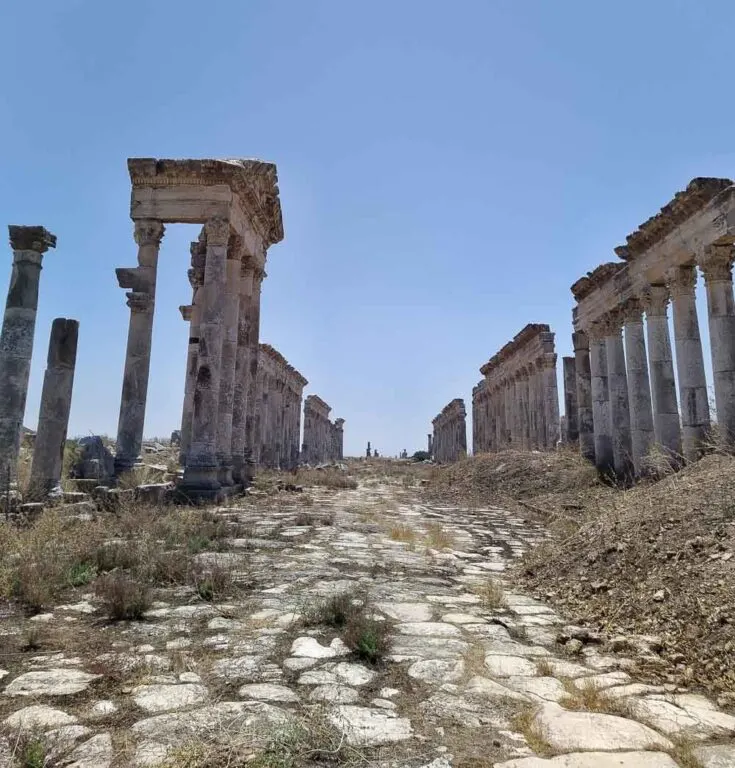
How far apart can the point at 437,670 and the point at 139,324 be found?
13787 millimetres

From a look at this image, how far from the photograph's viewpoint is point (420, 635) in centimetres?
418

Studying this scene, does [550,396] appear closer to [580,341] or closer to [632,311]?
[580,341]

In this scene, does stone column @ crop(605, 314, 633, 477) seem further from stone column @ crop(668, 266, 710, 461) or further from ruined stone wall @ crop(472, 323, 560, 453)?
ruined stone wall @ crop(472, 323, 560, 453)

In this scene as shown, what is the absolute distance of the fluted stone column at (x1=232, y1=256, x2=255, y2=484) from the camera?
15.9 metres

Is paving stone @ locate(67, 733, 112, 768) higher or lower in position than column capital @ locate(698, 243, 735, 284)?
lower

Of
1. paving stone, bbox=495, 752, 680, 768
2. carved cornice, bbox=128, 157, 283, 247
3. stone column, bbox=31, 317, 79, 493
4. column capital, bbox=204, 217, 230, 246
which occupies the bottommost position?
paving stone, bbox=495, 752, 680, 768

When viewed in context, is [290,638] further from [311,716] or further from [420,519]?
[420,519]

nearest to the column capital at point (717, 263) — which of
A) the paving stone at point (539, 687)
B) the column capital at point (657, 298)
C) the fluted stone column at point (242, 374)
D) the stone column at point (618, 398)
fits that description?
the column capital at point (657, 298)

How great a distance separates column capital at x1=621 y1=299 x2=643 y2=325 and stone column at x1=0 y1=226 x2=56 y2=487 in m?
15.2

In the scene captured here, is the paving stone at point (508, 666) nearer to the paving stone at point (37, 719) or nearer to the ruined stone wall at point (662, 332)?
the paving stone at point (37, 719)

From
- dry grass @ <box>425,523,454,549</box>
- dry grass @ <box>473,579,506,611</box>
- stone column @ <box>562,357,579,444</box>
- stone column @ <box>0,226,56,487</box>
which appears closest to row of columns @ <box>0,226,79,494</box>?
stone column @ <box>0,226,56,487</box>

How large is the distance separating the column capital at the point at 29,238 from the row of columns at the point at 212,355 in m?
2.92

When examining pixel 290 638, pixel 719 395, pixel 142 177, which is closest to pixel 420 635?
pixel 290 638

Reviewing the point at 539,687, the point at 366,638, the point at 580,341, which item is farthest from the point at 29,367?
the point at 580,341
